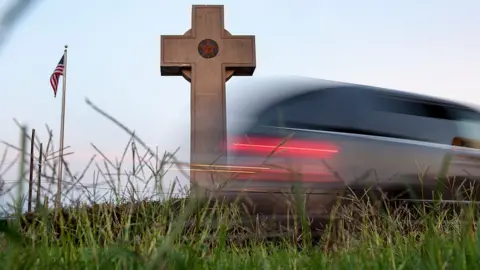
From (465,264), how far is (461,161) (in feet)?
13.9

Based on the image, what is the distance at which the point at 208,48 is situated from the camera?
368 inches

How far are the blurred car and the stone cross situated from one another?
350 cm

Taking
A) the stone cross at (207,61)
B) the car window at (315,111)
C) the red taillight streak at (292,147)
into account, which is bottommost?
the red taillight streak at (292,147)

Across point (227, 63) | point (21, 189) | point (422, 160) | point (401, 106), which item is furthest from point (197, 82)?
point (21, 189)

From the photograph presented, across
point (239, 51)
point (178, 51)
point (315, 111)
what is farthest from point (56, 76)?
point (315, 111)

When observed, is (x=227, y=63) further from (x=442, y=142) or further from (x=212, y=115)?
(x=442, y=142)

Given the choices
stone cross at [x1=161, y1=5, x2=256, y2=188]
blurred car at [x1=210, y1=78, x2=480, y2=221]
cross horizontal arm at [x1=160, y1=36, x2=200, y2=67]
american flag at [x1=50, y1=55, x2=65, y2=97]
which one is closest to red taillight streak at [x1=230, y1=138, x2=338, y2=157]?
blurred car at [x1=210, y1=78, x2=480, y2=221]

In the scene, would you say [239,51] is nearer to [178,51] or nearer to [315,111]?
[178,51]

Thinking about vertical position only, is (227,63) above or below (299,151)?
above

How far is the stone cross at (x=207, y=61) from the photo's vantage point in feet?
29.5

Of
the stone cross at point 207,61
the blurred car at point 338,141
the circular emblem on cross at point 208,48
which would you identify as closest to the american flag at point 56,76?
the stone cross at point 207,61

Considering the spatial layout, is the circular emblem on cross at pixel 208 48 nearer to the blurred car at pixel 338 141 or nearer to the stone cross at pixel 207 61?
the stone cross at pixel 207 61

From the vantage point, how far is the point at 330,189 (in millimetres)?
4406

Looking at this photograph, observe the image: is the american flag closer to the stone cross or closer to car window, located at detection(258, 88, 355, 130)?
the stone cross
